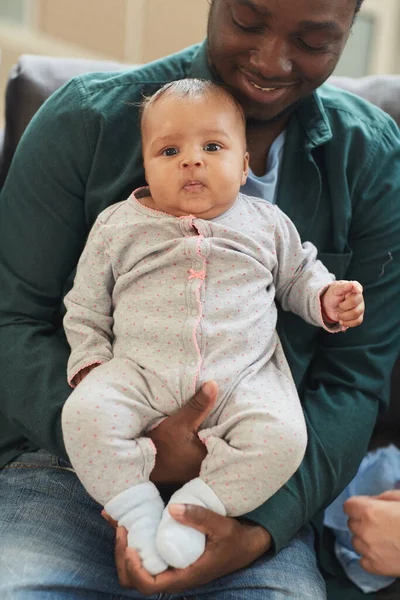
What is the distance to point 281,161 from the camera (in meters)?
1.43

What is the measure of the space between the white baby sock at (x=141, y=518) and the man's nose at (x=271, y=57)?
0.70 meters

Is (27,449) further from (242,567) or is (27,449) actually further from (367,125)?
(367,125)

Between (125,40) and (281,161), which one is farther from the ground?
(281,161)

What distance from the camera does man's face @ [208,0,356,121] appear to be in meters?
1.21

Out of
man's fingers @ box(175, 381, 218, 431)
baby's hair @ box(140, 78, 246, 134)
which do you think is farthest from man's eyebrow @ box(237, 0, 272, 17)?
man's fingers @ box(175, 381, 218, 431)

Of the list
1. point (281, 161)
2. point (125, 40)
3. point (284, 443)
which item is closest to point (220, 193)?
point (281, 161)

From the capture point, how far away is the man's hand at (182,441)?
1.12m

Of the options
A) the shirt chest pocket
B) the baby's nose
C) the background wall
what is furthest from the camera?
the background wall

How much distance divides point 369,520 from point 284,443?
34cm

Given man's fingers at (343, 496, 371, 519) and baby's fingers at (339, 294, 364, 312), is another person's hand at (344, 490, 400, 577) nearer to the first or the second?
man's fingers at (343, 496, 371, 519)

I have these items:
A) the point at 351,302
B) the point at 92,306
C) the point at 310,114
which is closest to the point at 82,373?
the point at 92,306

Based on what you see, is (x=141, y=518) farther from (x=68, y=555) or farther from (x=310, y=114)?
(x=310, y=114)

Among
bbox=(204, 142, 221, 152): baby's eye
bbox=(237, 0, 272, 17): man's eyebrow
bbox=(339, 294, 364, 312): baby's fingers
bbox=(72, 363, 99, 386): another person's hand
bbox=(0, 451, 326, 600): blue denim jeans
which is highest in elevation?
bbox=(237, 0, 272, 17): man's eyebrow

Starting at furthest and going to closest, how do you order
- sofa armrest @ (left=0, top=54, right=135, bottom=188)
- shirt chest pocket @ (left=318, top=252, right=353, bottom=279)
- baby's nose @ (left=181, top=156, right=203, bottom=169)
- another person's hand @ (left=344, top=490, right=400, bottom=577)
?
1. sofa armrest @ (left=0, top=54, right=135, bottom=188)
2. shirt chest pocket @ (left=318, top=252, right=353, bottom=279)
3. another person's hand @ (left=344, top=490, right=400, bottom=577)
4. baby's nose @ (left=181, top=156, right=203, bottom=169)
